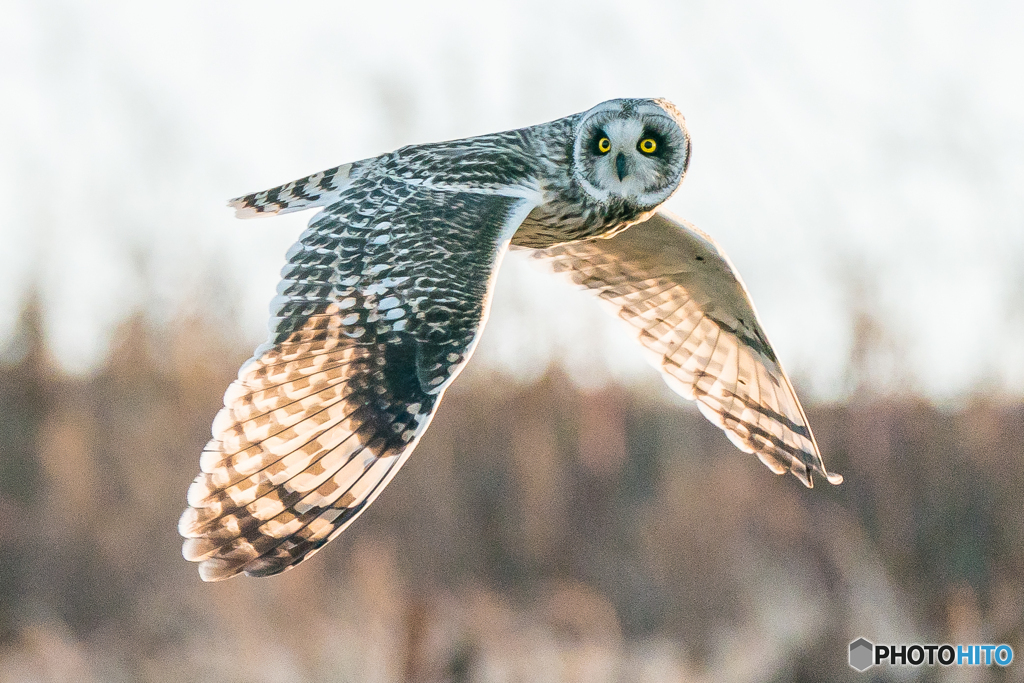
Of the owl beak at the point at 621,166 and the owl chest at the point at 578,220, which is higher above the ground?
the owl beak at the point at 621,166

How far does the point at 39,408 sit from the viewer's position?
12.5 m

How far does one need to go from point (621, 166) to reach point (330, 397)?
5.10ft

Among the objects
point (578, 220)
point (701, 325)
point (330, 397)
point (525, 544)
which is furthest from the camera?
point (525, 544)

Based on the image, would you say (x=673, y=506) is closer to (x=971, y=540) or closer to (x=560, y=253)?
(x=971, y=540)

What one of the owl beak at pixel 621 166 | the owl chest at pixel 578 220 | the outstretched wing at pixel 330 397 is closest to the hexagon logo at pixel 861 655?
the owl chest at pixel 578 220

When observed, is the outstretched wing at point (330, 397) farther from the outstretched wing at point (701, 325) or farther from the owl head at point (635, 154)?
the outstretched wing at point (701, 325)

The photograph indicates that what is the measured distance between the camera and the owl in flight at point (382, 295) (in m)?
3.72

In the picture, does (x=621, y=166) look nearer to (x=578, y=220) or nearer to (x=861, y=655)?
(x=578, y=220)

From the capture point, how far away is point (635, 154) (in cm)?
459

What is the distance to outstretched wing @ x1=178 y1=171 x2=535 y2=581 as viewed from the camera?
3.70 meters

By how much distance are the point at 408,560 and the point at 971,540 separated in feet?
17.4
